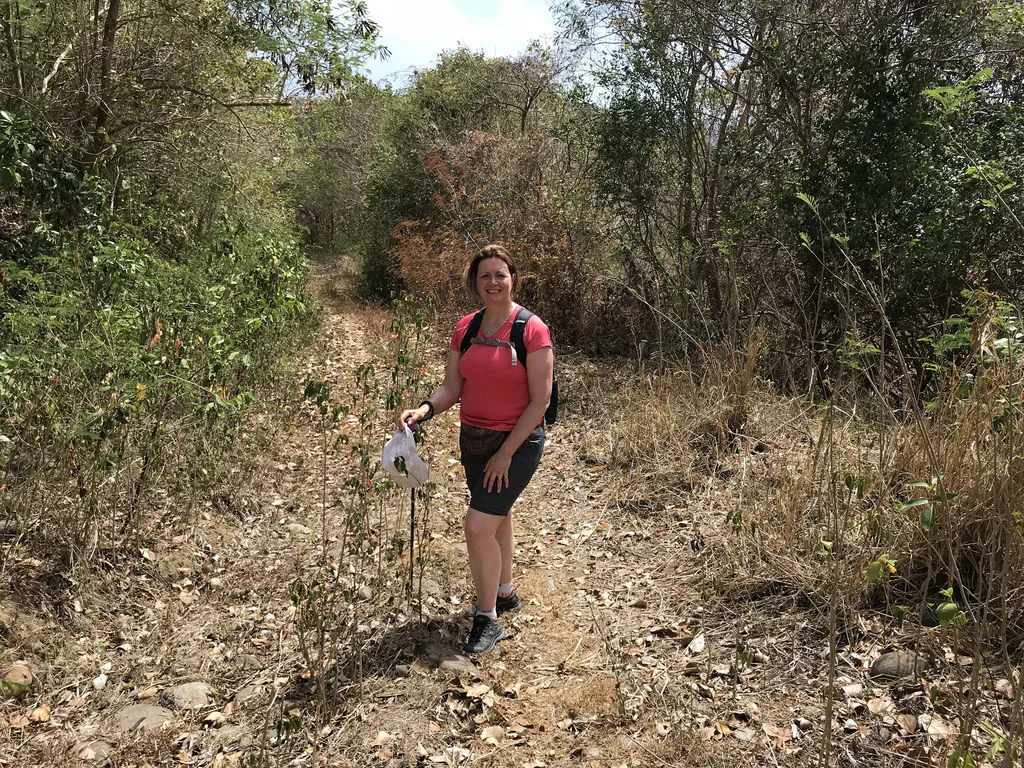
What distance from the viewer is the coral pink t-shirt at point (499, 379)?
3.09m

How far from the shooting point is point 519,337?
309 centimetres

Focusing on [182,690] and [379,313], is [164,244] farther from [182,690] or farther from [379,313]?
[182,690]

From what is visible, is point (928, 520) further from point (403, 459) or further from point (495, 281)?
point (403, 459)

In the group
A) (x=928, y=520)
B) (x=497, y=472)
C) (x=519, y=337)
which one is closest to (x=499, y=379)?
(x=519, y=337)

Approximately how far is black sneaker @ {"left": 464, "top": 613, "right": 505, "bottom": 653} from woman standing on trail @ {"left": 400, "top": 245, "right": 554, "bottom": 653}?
0.01m

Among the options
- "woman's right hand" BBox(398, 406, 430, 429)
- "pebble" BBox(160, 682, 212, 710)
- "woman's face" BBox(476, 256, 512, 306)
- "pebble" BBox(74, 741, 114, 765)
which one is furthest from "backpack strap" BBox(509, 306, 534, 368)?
"pebble" BBox(74, 741, 114, 765)

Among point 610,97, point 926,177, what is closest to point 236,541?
point 926,177

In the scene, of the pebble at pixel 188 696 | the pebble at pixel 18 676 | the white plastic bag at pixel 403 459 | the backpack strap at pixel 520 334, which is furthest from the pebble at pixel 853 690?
the pebble at pixel 18 676

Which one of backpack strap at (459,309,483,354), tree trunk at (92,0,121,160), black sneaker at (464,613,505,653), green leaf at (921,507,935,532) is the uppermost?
tree trunk at (92,0,121,160)

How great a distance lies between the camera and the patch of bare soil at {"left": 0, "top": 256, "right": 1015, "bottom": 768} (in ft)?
8.96

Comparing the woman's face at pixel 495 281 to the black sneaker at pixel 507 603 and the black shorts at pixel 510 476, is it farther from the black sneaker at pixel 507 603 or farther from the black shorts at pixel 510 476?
the black sneaker at pixel 507 603

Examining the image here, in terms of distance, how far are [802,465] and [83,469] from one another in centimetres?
430

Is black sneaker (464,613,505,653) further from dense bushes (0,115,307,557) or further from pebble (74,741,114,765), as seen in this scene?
dense bushes (0,115,307,557)

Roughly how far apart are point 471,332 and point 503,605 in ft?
5.12
